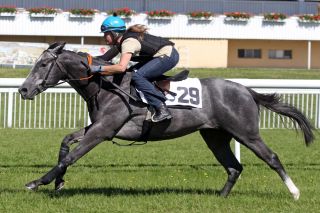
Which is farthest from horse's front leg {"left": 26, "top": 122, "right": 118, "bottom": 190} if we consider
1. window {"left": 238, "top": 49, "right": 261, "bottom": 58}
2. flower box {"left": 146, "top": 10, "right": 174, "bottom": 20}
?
window {"left": 238, "top": 49, "right": 261, "bottom": 58}

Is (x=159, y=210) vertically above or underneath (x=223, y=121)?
underneath

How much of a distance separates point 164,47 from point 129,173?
7.45 feet

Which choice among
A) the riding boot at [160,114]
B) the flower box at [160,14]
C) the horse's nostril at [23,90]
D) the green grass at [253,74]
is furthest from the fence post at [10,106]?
the flower box at [160,14]

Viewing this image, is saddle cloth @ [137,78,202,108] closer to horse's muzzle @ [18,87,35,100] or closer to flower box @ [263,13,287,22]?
horse's muzzle @ [18,87,35,100]

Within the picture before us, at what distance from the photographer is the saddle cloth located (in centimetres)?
766

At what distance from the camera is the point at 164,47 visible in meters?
7.75

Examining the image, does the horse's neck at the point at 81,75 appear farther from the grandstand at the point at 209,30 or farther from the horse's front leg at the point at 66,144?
the grandstand at the point at 209,30

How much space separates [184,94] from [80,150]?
3.68ft

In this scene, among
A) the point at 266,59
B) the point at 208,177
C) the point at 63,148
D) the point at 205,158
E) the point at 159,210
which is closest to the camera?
the point at 159,210

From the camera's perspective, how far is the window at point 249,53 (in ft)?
136

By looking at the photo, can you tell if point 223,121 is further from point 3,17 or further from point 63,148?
point 3,17

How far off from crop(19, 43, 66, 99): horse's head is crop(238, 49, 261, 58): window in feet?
112

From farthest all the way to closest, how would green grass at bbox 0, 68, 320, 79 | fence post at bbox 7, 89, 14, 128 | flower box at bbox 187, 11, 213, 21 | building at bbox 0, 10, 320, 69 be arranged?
flower box at bbox 187, 11, 213, 21 < building at bbox 0, 10, 320, 69 < green grass at bbox 0, 68, 320, 79 < fence post at bbox 7, 89, 14, 128

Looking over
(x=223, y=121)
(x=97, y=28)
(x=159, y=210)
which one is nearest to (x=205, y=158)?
(x=223, y=121)
